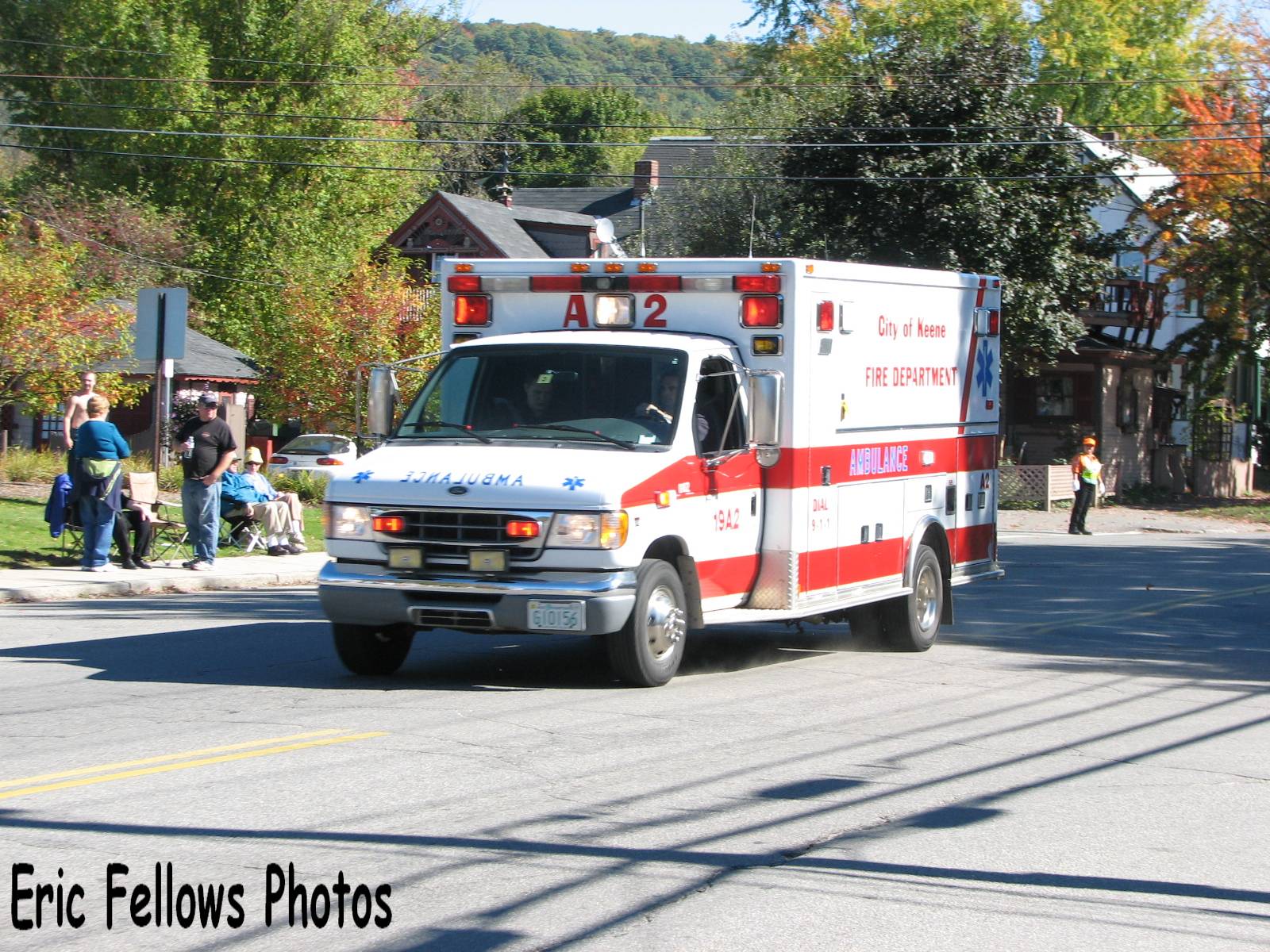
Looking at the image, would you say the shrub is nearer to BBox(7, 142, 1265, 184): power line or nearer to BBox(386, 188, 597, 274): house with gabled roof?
BBox(7, 142, 1265, 184): power line

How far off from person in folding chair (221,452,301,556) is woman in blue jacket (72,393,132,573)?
3.04m

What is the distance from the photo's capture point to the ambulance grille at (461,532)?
9797 mm

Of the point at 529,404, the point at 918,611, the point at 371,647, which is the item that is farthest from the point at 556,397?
the point at 918,611

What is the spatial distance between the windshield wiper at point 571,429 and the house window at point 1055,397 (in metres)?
35.0

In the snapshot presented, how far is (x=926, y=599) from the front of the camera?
13.8 m

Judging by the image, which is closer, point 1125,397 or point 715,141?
point 1125,397

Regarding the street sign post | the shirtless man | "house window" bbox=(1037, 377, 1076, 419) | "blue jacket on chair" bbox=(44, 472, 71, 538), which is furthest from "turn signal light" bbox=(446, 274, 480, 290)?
"house window" bbox=(1037, 377, 1076, 419)

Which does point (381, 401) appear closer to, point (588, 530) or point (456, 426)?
point (456, 426)

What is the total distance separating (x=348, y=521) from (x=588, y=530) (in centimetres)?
161

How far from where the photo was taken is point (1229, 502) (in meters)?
41.8

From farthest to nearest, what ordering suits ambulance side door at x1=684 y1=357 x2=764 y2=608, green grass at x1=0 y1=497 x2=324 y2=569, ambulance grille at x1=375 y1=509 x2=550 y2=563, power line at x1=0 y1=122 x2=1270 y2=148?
power line at x1=0 y1=122 x2=1270 y2=148
green grass at x1=0 y1=497 x2=324 y2=569
ambulance side door at x1=684 y1=357 x2=764 y2=608
ambulance grille at x1=375 y1=509 x2=550 y2=563

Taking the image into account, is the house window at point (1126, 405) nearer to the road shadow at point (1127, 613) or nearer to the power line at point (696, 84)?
the power line at point (696, 84)

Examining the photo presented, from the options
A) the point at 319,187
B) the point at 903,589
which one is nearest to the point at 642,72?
the point at 319,187

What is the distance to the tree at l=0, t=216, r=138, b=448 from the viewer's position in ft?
79.5
